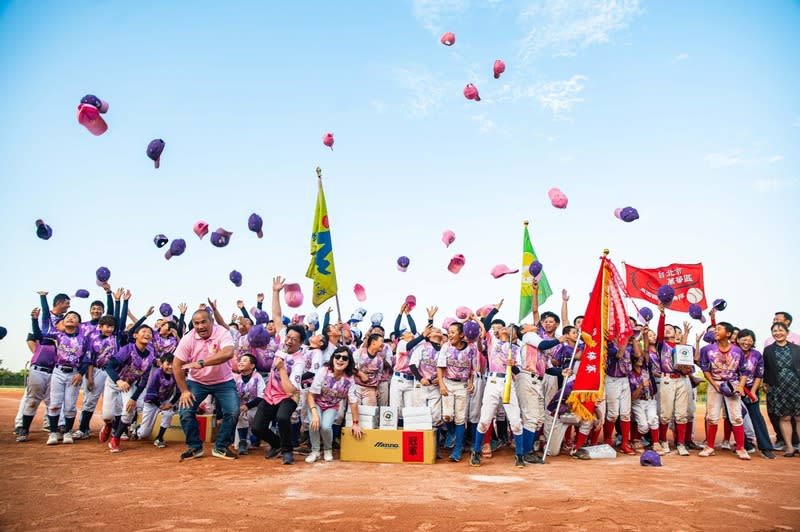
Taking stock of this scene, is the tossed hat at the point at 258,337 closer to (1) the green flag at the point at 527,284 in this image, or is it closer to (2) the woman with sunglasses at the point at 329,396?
(2) the woman with sunglasses at the point at 329,396

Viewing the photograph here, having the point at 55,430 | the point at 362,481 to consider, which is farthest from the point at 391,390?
the point at 55,430

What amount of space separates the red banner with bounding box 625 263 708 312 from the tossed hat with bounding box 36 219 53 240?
12.4m

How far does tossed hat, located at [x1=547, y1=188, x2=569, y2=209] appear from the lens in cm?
1154

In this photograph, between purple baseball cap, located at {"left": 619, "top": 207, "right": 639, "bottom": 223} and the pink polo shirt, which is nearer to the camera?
the pink polo shirt

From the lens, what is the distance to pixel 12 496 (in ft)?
17.2

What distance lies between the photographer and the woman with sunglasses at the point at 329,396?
26.1 ft

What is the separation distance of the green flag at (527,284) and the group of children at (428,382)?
34 cm

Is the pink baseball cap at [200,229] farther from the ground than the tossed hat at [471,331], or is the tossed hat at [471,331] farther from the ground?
the pink baseball cap at [200,229]

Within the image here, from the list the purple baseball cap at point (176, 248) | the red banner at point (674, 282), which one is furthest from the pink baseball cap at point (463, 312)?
the purple baseball cap at point (176, 248)

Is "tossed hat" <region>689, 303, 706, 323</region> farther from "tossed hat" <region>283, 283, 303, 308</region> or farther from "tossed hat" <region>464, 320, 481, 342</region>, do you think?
"tossed hat" <region>283, 283, 303, 308</region>

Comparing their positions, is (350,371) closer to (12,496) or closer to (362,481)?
(362,481)

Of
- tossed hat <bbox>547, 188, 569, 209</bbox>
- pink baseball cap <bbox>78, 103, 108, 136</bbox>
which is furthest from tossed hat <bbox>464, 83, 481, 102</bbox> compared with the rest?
pink baseball cap <bbox>78, 103, 108, 136</bbox>

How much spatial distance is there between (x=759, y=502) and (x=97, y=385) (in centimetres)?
1035

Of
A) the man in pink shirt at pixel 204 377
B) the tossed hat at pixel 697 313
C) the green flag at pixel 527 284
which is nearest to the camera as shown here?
the man in pink shirt at pixel 204 377
